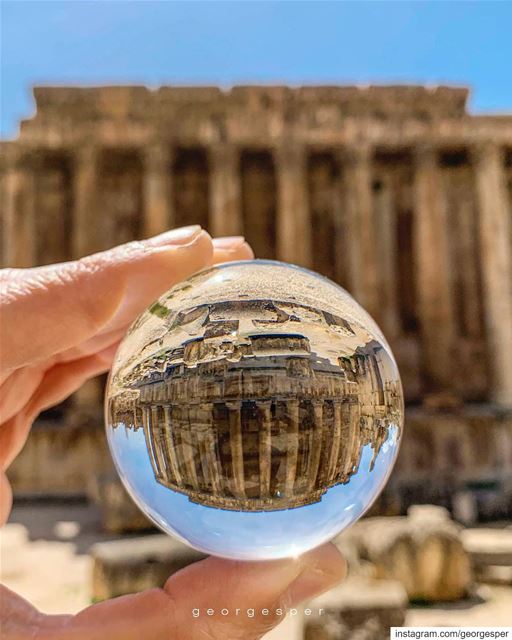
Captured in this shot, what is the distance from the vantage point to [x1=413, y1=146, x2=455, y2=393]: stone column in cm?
1767

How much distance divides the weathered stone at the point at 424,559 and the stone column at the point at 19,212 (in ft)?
44.9

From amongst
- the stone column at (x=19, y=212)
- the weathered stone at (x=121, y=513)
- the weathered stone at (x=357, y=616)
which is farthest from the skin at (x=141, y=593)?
the stone column at (x=19, y=212)

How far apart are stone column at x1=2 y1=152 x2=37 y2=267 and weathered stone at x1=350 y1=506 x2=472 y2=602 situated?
538 inches

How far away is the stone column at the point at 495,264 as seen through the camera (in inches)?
682

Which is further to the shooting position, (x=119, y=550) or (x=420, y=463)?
(x=420, y=463)

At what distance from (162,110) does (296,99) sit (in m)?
4.04

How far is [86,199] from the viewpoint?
17656 millimetres

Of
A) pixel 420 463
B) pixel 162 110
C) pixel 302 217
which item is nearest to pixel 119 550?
pixel 420 463

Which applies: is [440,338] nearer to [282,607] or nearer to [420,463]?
[420,463]

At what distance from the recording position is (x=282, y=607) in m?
2.17

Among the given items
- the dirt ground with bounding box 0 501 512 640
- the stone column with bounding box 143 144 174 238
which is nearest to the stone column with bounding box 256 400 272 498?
the dirt ground with bounding box 0 501 512 640

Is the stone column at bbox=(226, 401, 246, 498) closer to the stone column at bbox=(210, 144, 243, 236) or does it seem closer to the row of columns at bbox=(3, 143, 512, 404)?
the row of columns at bbox=(3, 143, 512, 404)

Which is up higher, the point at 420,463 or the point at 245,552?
the point at 245,552

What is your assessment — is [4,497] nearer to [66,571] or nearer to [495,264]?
[66,571]
